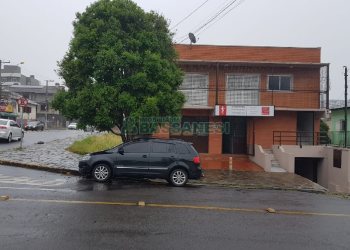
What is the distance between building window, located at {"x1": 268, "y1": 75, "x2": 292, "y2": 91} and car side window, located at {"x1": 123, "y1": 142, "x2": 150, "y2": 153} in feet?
43.2

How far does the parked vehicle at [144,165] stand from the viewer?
48.0 ft

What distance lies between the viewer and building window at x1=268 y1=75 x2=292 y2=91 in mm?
25812

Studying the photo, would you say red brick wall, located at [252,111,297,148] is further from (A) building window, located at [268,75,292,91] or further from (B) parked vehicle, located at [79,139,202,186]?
(B) parked vehicle, located at [79,139,202,186]

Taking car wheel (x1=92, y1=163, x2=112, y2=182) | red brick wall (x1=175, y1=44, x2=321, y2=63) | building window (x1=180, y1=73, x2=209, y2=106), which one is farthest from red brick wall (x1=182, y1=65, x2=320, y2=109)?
car wheel (x1=92, y1=163, x2=112, y2=182)

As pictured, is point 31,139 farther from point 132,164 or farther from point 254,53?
point 132,164

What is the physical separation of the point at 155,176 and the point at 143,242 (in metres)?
7.63

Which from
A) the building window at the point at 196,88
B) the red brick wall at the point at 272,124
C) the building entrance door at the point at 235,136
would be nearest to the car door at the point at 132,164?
the building window at the point at 196,88

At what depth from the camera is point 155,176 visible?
14.7 metres

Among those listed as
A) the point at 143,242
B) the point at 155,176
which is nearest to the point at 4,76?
the point at 155,176

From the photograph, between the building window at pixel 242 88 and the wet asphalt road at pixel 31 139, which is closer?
the building window at pixel 242 88

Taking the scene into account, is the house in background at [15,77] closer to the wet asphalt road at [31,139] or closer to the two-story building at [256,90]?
the wet asphalt road at [31,139]

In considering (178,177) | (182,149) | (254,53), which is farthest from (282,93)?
(178,177)

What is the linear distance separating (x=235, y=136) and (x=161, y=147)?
12.6 m

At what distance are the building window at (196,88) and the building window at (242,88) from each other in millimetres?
1360
